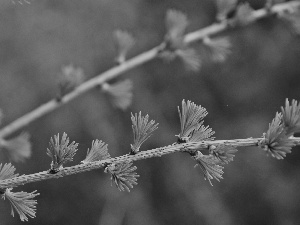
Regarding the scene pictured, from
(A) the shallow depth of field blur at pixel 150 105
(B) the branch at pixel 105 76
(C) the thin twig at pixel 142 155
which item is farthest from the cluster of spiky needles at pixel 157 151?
(A) the shallow depth of field blur at pixel 150 105

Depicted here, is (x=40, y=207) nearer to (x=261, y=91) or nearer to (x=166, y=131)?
(x=166, y=131)

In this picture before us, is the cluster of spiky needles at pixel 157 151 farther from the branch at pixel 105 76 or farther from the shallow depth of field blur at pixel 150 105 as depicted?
the shallow depth of field blur at pixel 150 105

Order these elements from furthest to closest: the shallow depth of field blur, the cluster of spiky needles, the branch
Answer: the shallow depth of field blur → the branch → the cluster of spiky needles

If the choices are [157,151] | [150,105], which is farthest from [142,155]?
[150,105]

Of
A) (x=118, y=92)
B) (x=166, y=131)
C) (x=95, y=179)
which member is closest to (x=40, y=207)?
(x=95, y=179)

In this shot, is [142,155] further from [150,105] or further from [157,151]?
[150,105]

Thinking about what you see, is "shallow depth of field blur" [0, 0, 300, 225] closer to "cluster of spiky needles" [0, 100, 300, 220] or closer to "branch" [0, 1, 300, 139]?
"branch" [0, 1, 300, 139]

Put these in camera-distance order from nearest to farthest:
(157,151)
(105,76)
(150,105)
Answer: (157,151) < (105,76) < (150,105)

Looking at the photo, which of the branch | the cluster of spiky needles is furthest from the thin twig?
the branch

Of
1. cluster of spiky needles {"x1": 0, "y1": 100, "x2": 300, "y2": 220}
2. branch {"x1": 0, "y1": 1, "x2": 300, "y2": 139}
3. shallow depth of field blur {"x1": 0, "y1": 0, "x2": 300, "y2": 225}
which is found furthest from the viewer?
shallow depth of field blur {"x1": 0, "y1": 0, "x2": 300, "y2": 225}
